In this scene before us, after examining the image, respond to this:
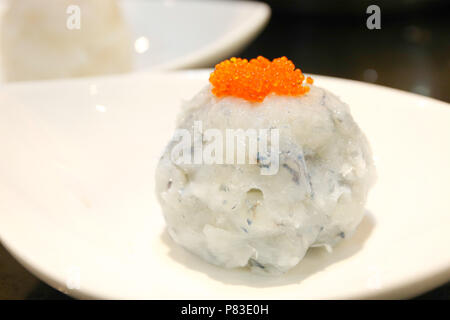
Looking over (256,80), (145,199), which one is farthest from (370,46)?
(256,80)

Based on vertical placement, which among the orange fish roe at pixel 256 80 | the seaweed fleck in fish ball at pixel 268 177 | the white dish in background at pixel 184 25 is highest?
the white dish in background at pixel 184 25

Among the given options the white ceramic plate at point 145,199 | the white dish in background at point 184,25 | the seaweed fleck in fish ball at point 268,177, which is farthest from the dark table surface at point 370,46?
the seaweed fleck in fish ball at point 268,177

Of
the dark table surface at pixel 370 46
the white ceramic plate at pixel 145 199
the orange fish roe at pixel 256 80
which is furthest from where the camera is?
the dark table surface at pixel 370 46

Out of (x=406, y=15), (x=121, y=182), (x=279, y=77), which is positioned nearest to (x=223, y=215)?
(x=279, y=77)

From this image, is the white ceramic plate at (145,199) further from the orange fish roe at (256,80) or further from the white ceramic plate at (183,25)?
the white ceramic plate at (183,25)

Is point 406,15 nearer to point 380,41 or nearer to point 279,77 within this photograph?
point 380,41

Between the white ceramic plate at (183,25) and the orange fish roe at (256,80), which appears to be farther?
the white ceramic plate at (183,25)

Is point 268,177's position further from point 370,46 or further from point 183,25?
point 370,46

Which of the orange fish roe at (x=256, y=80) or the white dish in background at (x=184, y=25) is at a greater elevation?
the white dish in background at (x=184, y=25)
